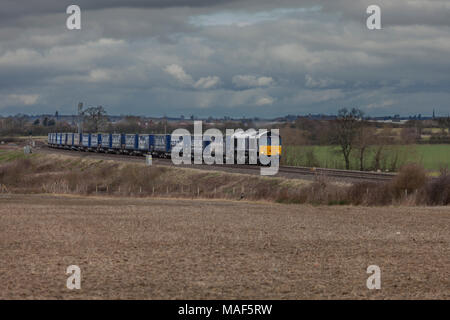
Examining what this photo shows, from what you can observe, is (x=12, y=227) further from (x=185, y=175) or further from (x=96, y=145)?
(x=96, y=145)

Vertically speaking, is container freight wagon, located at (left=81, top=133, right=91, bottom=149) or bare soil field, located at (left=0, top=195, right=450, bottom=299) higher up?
container freight wagon, located at (left=81, top=133, right=91, bottom=149)

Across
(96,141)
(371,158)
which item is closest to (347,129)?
(371,158)

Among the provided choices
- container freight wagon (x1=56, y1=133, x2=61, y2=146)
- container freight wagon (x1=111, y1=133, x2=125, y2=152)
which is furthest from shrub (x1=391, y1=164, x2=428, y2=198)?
container freight wagon (x1=56, y1=133, x2=61, y2=146)

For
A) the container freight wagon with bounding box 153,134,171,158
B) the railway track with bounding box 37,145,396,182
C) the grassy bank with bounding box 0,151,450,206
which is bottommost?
the grassy bank with bounding box 0,151,450,206

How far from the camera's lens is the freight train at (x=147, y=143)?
58.4 metres

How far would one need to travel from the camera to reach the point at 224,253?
18641 mm

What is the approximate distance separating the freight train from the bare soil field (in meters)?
27.3

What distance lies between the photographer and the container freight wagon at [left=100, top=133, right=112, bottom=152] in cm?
9652

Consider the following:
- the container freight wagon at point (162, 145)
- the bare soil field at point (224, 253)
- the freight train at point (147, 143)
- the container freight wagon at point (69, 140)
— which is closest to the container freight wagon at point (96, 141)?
the freight train at point (147, 143)

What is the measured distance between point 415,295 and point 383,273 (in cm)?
243

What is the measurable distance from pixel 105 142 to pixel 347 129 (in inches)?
1397

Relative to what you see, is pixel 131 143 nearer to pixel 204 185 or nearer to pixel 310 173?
pixel 204 185

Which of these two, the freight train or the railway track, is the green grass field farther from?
the railway track
